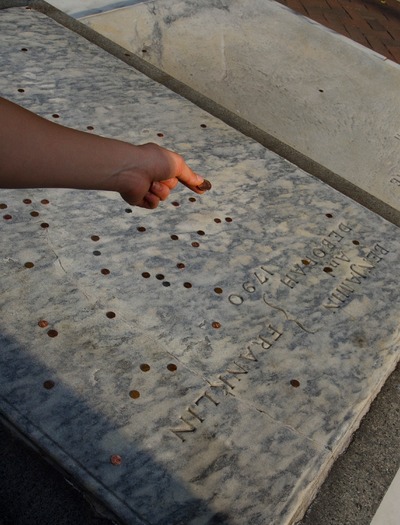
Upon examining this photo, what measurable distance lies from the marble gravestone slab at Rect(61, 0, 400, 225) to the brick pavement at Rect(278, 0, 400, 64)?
30.2 inches

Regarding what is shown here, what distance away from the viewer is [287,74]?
4.47 metres

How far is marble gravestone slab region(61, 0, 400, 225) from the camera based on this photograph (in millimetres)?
3830

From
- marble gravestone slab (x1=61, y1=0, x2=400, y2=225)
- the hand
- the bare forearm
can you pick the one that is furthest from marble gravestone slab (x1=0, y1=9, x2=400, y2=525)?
the bare forearm

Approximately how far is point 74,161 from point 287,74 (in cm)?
354

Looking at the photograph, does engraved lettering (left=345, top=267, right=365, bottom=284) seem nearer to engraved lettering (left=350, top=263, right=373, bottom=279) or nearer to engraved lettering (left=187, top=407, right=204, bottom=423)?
engraved lettering (left=350, top=263, right=373, bottom=279)

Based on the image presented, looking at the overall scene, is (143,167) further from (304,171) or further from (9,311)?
(304,171)

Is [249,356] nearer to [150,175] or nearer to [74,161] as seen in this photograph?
[150,175]

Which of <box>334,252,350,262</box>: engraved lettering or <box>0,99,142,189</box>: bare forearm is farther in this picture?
<box>334,252,350,262</box>: engraved lettering

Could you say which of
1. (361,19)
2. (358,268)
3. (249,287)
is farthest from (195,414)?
(361,19)

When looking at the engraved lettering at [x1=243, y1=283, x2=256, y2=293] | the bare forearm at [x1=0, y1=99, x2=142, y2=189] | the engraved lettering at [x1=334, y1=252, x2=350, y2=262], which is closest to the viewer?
the bare forearm at [x1=0, y1=99, x2=142, y2=189]

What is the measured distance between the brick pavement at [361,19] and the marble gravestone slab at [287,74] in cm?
77

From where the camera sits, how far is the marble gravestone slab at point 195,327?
6.47 ft

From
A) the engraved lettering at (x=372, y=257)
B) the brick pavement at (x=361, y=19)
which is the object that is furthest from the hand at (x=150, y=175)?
the brick pavement at (x=361, y=19)

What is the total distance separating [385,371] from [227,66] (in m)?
2.77
